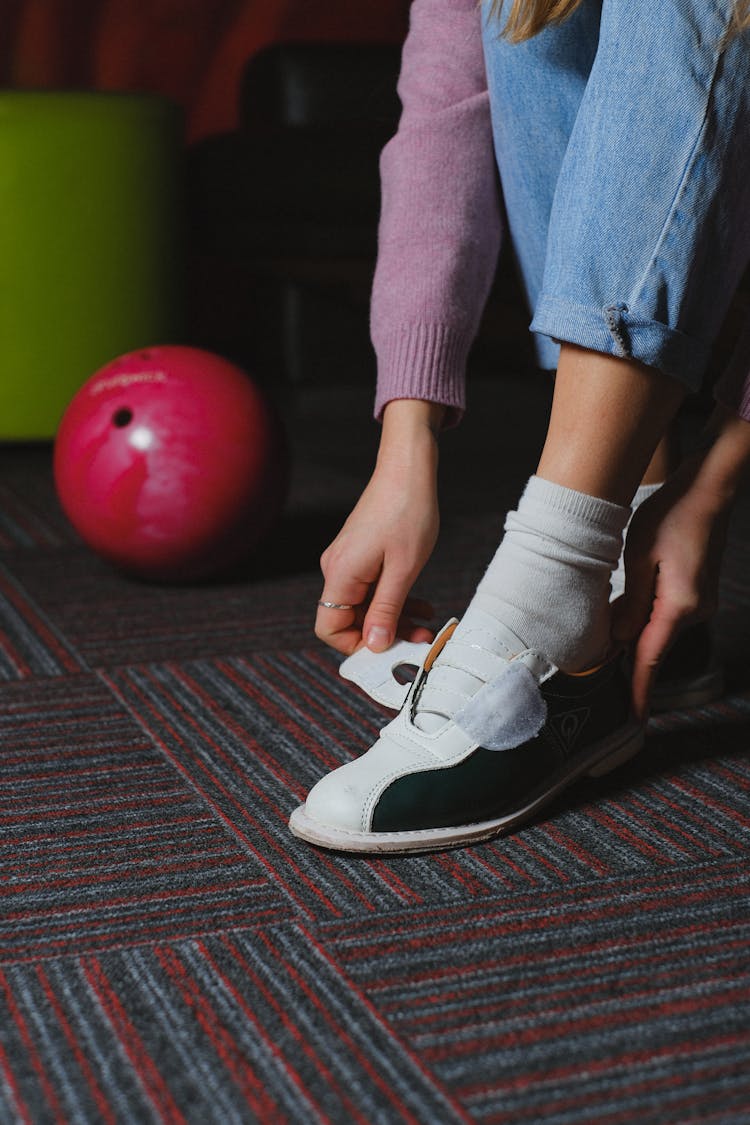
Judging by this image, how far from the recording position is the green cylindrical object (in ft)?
7.06

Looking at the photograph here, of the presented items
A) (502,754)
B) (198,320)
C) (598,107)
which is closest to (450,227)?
(598,107)

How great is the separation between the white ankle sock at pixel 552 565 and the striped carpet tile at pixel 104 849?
0.22 m

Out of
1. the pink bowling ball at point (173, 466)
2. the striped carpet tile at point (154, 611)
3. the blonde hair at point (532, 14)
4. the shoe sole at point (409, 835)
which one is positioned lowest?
the striped carpet tile at point (154, 611)

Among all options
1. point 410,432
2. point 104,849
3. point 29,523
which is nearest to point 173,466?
point 29,523

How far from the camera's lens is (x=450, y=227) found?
0.98 meters

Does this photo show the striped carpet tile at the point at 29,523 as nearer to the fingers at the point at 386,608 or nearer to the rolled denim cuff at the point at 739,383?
the fingers at the point at 386,608

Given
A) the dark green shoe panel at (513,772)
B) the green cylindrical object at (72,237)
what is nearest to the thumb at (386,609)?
the dark green shoe panel at (513,772)

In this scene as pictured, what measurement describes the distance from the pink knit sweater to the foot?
0.75ft

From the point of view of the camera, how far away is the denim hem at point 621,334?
0.76 meters

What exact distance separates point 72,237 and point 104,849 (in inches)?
62.8

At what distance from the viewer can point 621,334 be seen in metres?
0.76

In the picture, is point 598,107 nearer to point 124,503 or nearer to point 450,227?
point 450,227

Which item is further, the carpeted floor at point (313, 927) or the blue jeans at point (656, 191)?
the blue jeans at point (656, 191)

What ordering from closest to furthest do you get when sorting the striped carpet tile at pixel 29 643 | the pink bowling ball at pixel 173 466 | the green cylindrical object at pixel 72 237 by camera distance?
the striped carpet tile at pixel 29 643
the pink bowling ball at pixel 173 466
the green cylindrical object at pixel 72 237
